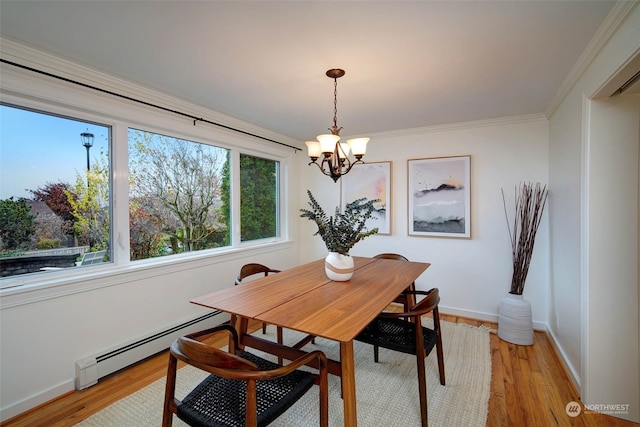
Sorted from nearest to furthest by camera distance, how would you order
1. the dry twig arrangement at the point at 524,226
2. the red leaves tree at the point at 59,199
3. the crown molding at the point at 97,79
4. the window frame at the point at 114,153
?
the crown molding at the point at 97,79 < the window frame at the point at 114,153 < the red leaves tree at the point at 59,199 < the dry twig arrangement at the point at 524,226

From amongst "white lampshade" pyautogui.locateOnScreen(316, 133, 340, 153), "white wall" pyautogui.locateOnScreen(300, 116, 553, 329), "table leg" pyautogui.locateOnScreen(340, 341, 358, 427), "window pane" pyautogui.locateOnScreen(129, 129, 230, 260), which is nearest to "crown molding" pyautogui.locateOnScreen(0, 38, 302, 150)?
"window pane" pyautogui.locateOnScreen(129, 129, 230, 260)

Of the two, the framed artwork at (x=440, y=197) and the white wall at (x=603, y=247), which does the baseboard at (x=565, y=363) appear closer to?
the white wall at (x=603, y=247)

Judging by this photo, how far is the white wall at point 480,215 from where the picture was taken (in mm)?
3162

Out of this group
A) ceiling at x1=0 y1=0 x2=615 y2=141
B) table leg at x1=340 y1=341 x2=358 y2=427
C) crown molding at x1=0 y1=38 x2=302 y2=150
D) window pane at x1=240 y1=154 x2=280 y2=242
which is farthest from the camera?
window pane at x1=240 y1=154 x2=280 y2=242

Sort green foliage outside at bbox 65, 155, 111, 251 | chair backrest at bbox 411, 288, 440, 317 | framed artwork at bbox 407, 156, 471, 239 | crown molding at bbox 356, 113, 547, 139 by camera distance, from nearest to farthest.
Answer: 1. chair backrest at bbox 411, 288, 440, 317
2. green foliage outside at bbox 65, 155, 111, 251
3. crown molding at bbox 356, 113, 547, 139
4. framed artwork at bbox 407, 156, 471, 239

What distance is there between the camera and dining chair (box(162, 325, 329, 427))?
1099mm

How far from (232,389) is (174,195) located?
2.09 m

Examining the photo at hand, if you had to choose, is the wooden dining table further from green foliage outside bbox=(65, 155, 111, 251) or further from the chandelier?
green foliage outside bbox=(65, 155, 111, 251)

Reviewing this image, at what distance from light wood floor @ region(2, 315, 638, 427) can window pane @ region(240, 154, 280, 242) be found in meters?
1.73

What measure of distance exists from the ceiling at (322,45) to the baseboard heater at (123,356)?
6.88ft

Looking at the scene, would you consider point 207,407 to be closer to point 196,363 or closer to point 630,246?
point 196,363

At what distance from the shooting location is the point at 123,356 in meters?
2.30

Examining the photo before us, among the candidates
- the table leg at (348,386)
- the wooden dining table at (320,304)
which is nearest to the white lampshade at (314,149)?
the wooden dining table at (320,304)

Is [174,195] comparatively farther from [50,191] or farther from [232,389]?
[232,389]
